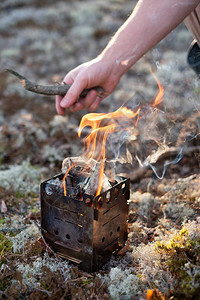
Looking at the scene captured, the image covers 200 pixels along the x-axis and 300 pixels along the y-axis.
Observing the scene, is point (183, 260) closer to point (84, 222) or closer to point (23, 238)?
point (84, 222)

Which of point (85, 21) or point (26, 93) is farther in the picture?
point (85, 21)

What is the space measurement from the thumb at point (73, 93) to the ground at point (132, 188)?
0.81 meters

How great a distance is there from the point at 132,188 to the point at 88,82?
154 centimetres

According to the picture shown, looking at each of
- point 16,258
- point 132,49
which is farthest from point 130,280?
point 132,49

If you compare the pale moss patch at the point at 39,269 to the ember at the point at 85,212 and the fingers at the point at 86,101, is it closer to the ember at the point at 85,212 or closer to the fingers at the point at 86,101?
the ember at the point at 85,212

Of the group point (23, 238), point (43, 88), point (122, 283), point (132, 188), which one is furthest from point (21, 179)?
point (122, 283)

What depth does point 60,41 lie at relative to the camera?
1011 centimetres

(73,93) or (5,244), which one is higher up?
(73,93)

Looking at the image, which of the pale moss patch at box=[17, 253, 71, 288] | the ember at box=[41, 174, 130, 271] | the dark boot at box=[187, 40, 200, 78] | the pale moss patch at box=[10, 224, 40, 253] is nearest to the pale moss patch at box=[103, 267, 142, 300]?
the ember at box=[41, 174, 130, 271]

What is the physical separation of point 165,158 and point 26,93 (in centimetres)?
384

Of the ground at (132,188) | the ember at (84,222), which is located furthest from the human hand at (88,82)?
the ember at (84,222)

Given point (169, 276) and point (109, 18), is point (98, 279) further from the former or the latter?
point (109, 18)

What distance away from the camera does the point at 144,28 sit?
2742mm

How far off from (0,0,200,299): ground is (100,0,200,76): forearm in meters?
0.69
